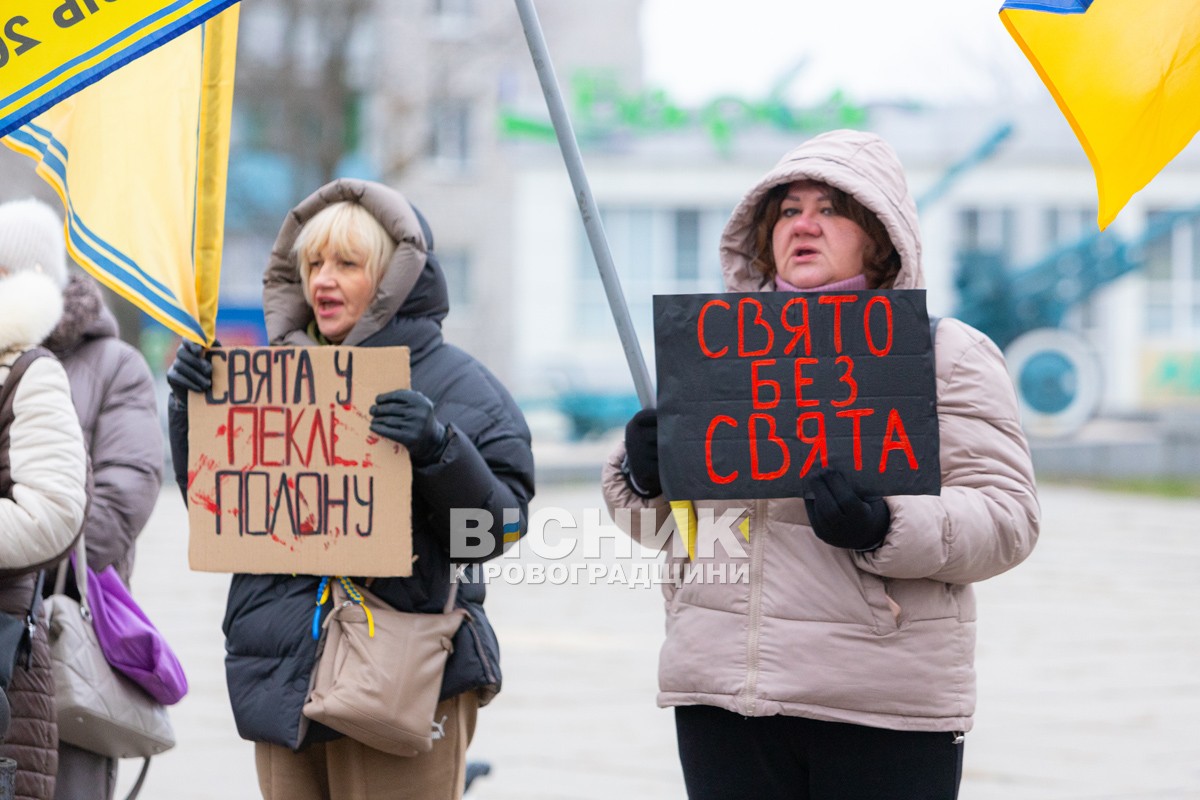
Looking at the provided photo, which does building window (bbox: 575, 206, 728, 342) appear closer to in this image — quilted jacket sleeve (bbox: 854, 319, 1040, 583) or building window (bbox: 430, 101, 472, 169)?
building window (bbox: 430, 101, 472, 169)

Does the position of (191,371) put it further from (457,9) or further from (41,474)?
(457,9)

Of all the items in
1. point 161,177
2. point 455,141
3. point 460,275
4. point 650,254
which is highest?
point 455,141

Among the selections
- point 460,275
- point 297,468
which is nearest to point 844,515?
point 297,468

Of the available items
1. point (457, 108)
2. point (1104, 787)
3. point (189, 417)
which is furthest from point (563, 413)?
point (189, 417)

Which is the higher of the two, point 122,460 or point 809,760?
point 122,460

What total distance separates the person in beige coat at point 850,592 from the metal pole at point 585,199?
0.55 feet

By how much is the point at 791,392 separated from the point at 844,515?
29 centimetres

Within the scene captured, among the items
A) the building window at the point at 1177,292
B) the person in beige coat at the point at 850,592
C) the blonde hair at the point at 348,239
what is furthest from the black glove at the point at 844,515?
A: the building window at the point at 1177,292

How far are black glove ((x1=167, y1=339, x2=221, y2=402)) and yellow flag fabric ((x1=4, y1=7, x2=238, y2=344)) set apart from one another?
0.12 ft

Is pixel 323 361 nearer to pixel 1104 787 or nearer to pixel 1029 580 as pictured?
pixel 1104 787

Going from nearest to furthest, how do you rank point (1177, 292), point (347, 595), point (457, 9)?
point (347, 595) → point (1177, 292) → point (457, 9)

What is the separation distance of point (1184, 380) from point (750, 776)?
3438cm

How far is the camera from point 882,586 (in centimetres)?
323

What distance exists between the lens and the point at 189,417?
3707mm
